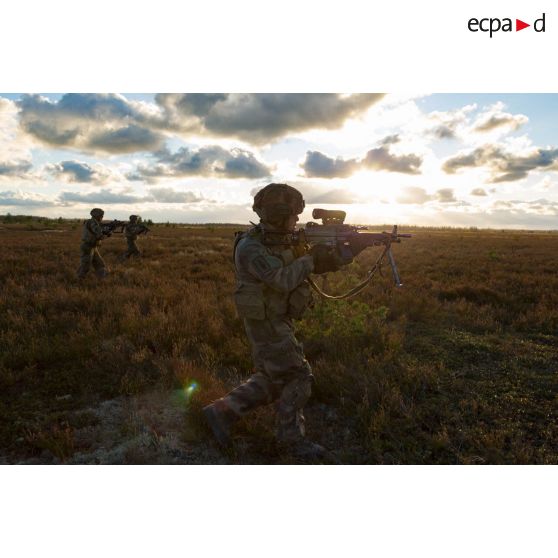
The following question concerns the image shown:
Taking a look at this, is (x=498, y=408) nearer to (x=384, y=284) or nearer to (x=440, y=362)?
(x=440, y=362)

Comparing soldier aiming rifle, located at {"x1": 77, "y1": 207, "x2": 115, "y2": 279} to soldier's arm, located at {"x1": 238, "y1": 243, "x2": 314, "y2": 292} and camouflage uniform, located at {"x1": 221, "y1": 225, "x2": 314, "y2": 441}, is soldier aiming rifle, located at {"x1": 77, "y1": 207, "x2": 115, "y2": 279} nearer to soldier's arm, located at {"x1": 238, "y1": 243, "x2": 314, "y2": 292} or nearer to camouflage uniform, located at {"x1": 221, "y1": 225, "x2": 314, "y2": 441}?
camouflage uniform, located at {"x1": 221, "y1": 225, "x2": 314, "y2": 441}

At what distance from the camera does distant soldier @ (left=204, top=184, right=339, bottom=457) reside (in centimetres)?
345

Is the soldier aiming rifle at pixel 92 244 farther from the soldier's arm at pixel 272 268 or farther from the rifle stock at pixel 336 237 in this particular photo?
the soldier's arm at pixel 272 268

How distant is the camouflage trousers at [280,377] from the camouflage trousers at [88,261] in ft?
30.7

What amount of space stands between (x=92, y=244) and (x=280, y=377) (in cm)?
960

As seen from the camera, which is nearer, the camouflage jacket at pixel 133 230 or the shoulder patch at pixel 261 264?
the shoulder patch at pixel 261 264

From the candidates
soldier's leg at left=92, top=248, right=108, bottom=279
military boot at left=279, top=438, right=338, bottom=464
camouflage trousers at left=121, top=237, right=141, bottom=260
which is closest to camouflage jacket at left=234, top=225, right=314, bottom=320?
military boot at left=279, top=438, right=338, bottom=464

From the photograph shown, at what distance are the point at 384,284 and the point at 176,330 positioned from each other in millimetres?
6971

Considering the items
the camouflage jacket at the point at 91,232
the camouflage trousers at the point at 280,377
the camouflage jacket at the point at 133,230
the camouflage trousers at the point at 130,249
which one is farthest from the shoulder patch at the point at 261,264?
the camouflage trousers at the point at 130,249

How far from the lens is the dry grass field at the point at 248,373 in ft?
12.2

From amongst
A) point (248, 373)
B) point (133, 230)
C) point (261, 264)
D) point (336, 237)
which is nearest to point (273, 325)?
point (261, 264)

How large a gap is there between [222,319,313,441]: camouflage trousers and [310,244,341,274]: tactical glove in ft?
2.12

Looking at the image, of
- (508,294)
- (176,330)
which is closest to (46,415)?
(176,330)

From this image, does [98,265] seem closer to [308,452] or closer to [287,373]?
[287,373]
